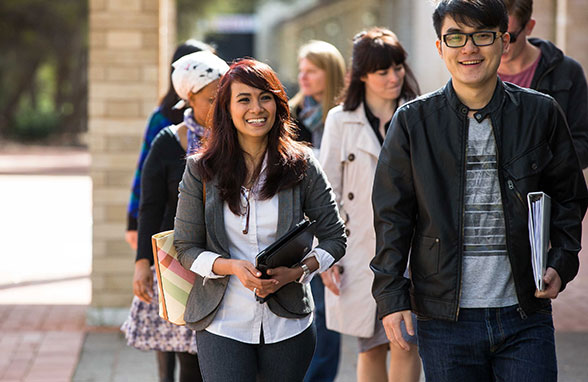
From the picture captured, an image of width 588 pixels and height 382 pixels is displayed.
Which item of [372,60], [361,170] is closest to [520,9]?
[372,60]

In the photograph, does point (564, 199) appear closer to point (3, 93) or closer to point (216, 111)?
point (216, 111)

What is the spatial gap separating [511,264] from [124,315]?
498 cm

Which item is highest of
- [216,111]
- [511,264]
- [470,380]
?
[216,111]

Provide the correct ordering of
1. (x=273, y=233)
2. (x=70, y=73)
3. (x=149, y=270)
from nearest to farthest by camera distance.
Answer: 1. (x=273, y=233)
2. (x=149, y=270)
3. (x=70, y=73)

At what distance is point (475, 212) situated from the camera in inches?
119

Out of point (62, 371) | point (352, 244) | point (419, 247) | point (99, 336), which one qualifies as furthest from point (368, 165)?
point (99, 336)

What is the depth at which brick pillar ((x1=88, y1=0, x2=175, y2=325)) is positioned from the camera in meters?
7.35

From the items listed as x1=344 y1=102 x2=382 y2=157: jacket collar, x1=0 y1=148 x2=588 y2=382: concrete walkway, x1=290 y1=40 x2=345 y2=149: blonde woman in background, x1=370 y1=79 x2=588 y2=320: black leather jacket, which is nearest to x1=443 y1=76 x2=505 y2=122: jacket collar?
x1=370 y1=79 x2=588 y2=320: black leather jacket

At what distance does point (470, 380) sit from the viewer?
3047 millimetres

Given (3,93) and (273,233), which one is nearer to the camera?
(273,233)

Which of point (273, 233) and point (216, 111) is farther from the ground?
point (216, 111)

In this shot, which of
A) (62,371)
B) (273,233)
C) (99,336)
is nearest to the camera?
(273,233)

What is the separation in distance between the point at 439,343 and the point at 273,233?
2.44 feet

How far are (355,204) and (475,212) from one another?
1.66 m
